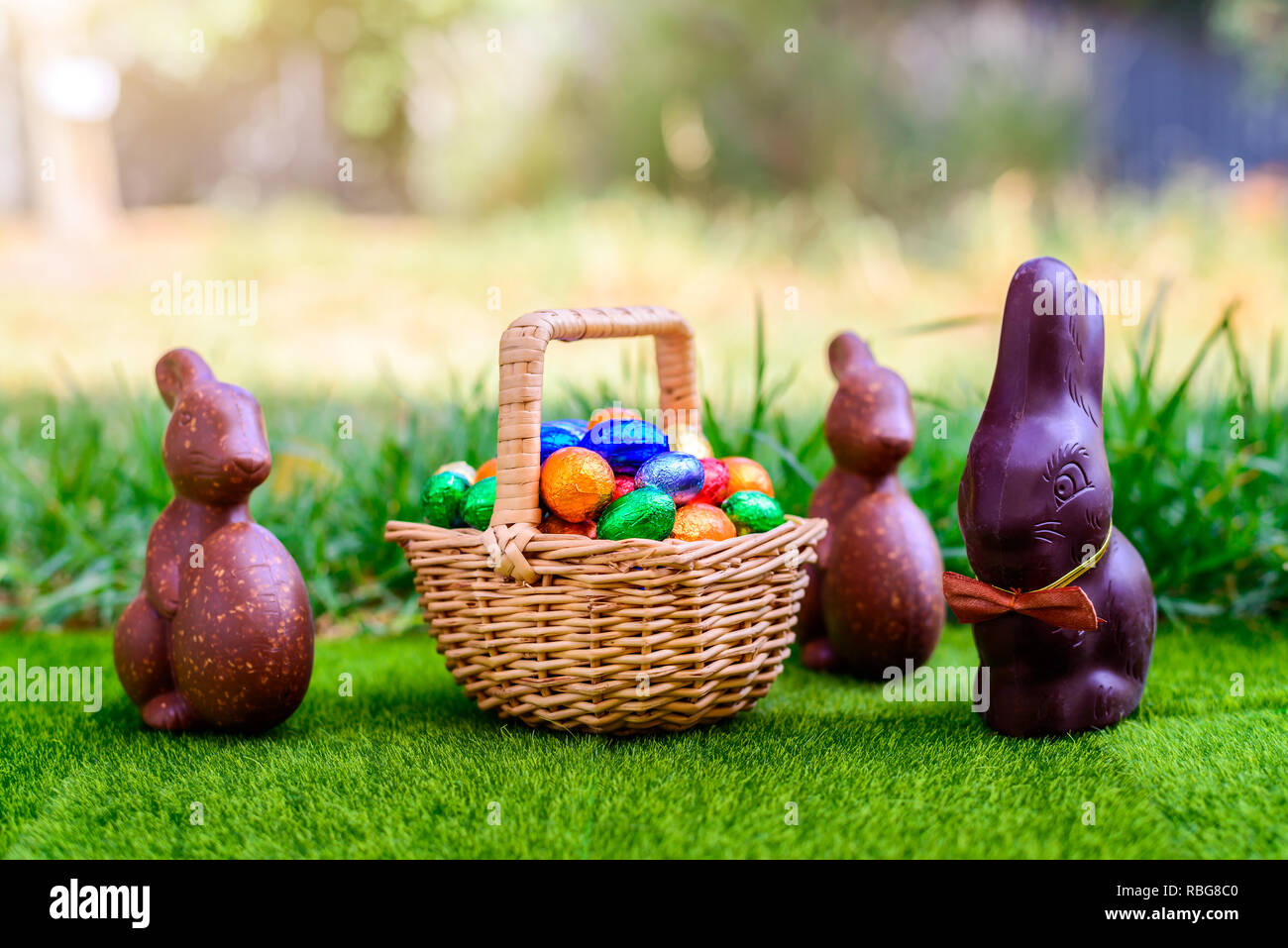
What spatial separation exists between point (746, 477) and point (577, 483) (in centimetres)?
50

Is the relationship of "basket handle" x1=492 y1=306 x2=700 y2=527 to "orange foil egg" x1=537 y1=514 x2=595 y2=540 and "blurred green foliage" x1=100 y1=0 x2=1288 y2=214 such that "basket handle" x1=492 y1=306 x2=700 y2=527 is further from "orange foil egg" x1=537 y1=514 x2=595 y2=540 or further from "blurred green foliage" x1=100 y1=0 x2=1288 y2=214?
"blurred green foliage" x1=100 y1=0 x2=1288 y2=214

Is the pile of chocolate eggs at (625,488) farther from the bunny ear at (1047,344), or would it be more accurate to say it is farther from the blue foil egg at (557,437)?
the bunny ear at (1047,344)

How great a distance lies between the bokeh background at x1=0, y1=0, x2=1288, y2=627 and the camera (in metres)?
6.88

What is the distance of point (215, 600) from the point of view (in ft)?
7.11

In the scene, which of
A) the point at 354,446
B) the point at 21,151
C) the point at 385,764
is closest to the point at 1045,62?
the point at 354,446

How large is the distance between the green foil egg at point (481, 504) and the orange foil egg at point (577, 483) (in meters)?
0.14

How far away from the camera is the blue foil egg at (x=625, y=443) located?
2328mm

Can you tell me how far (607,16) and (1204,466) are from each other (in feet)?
27.6

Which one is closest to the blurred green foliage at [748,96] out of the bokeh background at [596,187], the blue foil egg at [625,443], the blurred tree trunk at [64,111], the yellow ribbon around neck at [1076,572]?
the bokeh background at [596,187]

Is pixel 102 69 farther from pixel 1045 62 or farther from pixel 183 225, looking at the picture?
pixel 1045 62

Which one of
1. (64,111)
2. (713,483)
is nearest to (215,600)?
(713,483)

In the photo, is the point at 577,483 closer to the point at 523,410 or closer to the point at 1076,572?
the point at 523,410

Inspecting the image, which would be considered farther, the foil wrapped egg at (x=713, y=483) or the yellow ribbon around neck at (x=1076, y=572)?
the foil wrapped egg at (x=713, y=483)
